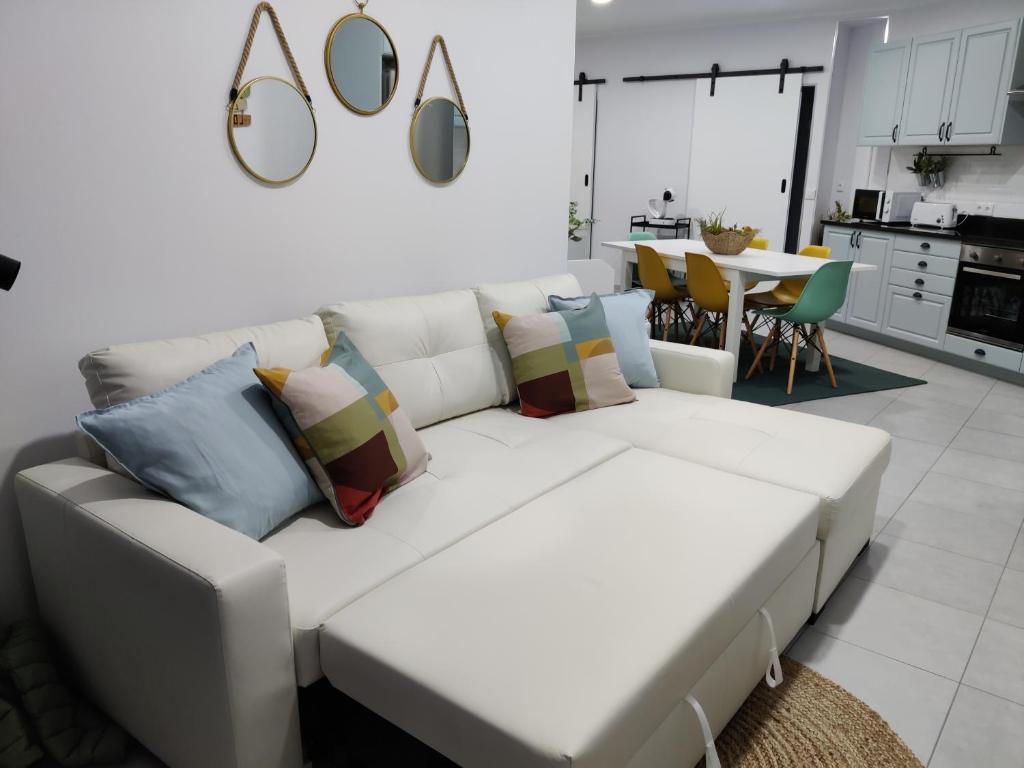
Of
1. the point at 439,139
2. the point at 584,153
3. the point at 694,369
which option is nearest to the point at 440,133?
the point at 439,139

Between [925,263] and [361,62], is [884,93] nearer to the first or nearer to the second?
[925,263]

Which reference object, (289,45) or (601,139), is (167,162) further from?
(601,139)

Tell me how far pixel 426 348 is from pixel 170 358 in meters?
0.87

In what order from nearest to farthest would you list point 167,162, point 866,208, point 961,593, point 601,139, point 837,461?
point 167,162 → point 837,461 → point 961,593 → point 866,208 → point 601,139

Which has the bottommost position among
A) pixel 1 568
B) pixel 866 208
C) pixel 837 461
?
pixel 1 568

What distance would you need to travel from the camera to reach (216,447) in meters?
1.69

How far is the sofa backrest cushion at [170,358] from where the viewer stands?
1818mm

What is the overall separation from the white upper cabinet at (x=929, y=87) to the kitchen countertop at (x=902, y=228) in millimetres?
638

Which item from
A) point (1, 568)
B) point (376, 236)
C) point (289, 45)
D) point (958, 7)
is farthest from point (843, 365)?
point (1, 568)

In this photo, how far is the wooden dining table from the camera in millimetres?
4469

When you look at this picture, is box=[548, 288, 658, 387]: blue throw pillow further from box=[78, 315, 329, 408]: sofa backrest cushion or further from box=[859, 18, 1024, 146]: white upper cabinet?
box=[859, 18, 1024, 146]: white upper cabinet

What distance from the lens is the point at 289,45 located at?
236cm

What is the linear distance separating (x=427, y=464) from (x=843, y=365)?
13.4ft

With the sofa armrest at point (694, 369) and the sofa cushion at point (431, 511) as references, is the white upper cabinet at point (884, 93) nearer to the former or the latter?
the sofa armrest at point (694, 369)
